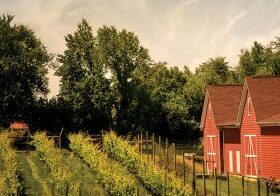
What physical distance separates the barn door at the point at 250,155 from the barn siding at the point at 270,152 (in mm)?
1586

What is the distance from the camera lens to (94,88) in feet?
197

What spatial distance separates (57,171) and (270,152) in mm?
14555

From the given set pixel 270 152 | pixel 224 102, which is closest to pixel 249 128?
Result: pixel 270 152

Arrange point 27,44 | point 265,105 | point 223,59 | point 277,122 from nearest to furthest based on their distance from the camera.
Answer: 1. point 277,122
2. point 265,105
3. point 27,44
4. point 223,59

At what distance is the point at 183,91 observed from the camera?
70125 mm

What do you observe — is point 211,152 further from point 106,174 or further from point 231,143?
point 106,174

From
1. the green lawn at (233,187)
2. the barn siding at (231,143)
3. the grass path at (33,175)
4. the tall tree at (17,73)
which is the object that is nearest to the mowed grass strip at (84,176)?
the grass path at (33,175)

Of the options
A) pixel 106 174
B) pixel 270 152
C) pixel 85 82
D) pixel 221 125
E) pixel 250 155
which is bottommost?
pixel 106 174

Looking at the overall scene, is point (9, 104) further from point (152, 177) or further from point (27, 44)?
point (152, 177)

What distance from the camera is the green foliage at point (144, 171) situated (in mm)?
23820

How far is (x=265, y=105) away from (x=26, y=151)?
67.5 ft

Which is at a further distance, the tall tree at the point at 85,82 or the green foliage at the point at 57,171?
the tall tree at the point at 85,82

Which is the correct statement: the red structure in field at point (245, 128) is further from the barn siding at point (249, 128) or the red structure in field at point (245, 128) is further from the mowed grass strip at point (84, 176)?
the mowed grass strip at point (84, 176)

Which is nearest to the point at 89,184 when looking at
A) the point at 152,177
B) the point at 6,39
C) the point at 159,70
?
the point at 152,177
